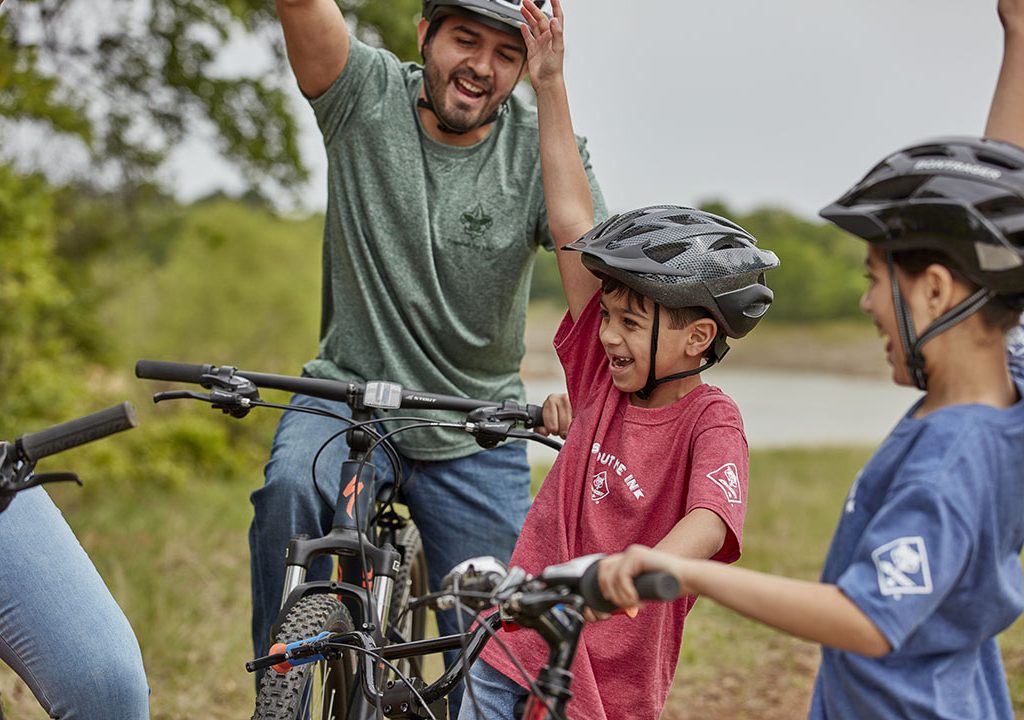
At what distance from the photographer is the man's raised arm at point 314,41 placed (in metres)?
3.94

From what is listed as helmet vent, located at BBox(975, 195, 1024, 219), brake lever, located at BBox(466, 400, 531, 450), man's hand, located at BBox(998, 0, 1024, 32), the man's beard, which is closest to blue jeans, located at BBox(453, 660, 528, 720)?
brake lever, located at BBox(466, 400, 531, 450)

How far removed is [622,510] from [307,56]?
1.86 m

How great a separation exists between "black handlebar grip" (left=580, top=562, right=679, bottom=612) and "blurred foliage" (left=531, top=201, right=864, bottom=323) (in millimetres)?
15184

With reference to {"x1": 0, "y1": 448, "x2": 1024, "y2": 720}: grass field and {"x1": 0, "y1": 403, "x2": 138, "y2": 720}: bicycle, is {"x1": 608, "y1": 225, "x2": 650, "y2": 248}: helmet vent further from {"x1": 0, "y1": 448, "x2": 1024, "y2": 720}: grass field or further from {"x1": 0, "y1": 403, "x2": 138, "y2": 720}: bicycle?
{"x1": 0, "y1": 448, "x2": 1024, "y2": 720}: grass field

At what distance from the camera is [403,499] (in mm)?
4379

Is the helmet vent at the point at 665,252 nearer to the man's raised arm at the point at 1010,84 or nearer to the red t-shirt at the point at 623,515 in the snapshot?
the red t-shirt at the point at 623,515

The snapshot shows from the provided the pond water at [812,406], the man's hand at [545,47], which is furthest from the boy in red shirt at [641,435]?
the pond water at [812,406]

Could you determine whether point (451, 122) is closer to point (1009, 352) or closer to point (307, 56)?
point (307, 56)

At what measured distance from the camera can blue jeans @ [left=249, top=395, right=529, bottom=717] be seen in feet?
12.8

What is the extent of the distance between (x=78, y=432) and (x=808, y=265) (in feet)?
66.7

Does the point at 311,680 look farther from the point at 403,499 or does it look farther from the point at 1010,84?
the point at 1010,84

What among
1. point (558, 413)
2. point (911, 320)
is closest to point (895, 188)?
point (911, 320)

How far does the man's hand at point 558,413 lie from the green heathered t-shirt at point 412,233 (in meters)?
0.75

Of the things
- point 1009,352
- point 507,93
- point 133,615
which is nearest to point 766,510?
point 133,615
